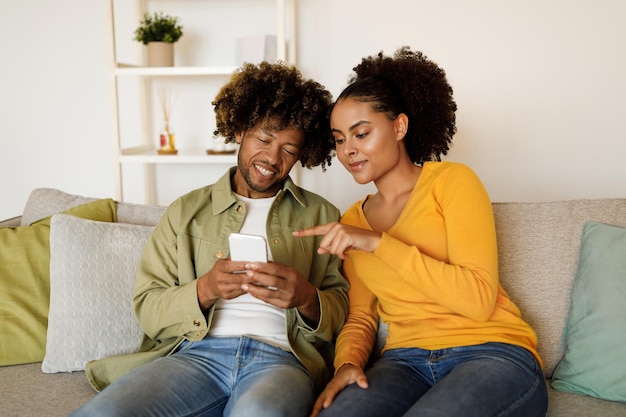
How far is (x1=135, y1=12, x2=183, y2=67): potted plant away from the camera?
2.77 meters

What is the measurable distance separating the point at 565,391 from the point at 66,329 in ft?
4.23

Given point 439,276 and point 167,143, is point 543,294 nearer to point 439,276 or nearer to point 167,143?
point 439,276

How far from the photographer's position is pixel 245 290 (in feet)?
5.02

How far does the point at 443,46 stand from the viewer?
9.12 feet

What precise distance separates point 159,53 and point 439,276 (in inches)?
67.7

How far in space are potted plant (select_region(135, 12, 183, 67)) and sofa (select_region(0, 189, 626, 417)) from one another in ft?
3.40

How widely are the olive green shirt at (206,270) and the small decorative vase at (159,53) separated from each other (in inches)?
43.2

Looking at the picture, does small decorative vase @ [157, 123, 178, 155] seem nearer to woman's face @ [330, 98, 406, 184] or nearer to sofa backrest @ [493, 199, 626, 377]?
woman's face @ [330, 98, 406, 184]

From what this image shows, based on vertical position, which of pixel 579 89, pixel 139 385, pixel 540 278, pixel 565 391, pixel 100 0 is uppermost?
pixel 100 0

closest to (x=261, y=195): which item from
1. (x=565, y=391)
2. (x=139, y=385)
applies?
(x=139, y=385)

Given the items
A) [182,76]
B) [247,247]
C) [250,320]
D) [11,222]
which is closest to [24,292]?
[11,222]

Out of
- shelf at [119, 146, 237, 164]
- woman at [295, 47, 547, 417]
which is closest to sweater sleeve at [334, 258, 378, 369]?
woman at [295, 47, 547, 417]

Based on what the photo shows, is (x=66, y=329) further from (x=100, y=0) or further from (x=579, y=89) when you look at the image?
(x=579, y=89)

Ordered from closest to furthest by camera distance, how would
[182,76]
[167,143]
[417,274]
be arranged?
[417,274], [167,143], [182,76]
